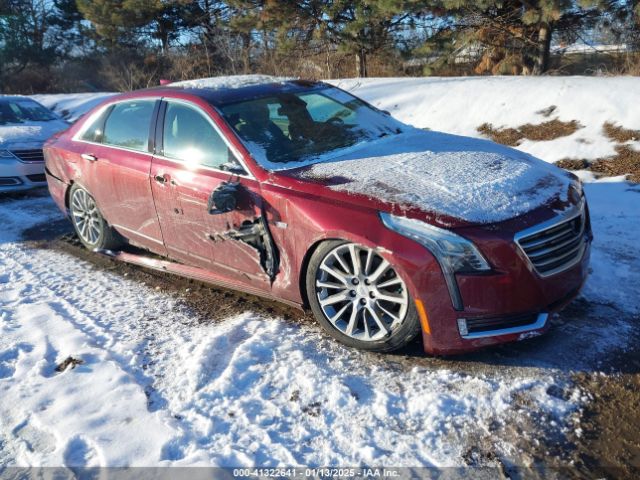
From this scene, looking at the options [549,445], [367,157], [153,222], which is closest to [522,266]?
[549,445]

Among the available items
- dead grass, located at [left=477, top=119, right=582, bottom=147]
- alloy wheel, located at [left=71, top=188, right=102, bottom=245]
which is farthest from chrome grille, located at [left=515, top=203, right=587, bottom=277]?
dead grass, located at [left=477, top=119, right=582, bottom=147]

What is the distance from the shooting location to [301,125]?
4.16 meters

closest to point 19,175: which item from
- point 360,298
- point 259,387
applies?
point 259,387

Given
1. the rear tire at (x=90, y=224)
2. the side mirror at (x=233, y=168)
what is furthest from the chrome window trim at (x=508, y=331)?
the rear tire at (x=90, y=224)

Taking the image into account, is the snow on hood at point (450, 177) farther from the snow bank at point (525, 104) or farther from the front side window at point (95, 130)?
the snow bank at point (525, 104)

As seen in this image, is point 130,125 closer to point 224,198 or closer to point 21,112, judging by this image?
A: point 224,198

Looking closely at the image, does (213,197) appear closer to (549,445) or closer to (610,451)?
(549,445)

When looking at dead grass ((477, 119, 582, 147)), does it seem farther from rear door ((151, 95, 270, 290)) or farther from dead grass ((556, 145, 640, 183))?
rear door ((151, 95, 270, 290))

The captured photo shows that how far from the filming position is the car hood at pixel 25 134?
7758mm

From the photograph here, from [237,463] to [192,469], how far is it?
0.65 feet

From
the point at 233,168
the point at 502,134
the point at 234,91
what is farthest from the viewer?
the point at 502,134

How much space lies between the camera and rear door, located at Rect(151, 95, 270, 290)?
368cm

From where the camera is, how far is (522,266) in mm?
2891

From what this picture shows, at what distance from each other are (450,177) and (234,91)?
1922mm
